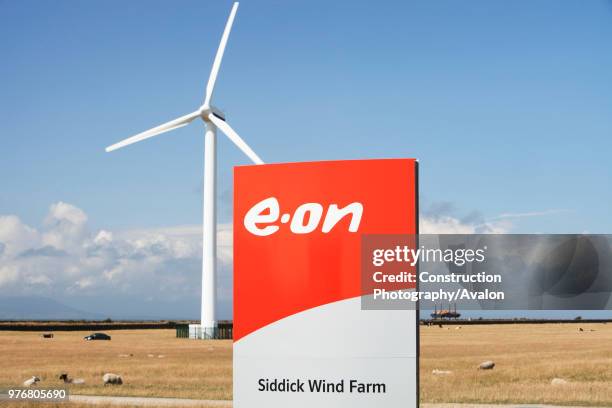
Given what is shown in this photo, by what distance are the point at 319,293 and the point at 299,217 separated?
1.72 meters

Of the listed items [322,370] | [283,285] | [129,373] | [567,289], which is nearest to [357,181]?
[283,285]

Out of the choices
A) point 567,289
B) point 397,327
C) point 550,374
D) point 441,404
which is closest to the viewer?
point 397,327

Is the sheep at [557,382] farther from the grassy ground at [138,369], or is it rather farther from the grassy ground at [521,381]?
the grassy ground at [138,369]

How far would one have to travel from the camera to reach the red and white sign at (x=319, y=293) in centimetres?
1819

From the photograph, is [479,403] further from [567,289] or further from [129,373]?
[567,289]

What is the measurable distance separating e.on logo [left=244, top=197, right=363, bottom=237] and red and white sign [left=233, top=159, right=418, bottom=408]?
0.02m

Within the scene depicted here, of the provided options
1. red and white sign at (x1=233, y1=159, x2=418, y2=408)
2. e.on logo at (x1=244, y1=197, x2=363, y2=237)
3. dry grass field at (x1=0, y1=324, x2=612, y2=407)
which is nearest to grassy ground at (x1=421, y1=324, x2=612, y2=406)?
dry grass field at (x1=0, y1=324, x2=612, y2=407)

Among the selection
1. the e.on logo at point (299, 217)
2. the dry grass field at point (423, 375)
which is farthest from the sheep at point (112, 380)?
the e.on logo at point (299, 217)

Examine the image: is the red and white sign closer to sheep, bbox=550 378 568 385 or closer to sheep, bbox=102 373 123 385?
sheep, bbox=102 373 123 385

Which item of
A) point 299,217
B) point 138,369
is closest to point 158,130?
point 138,369

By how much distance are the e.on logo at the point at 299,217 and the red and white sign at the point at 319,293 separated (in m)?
0.02

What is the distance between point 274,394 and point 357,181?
497cm

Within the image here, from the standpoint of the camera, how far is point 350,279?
18.4m

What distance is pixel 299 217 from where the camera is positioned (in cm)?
1888
